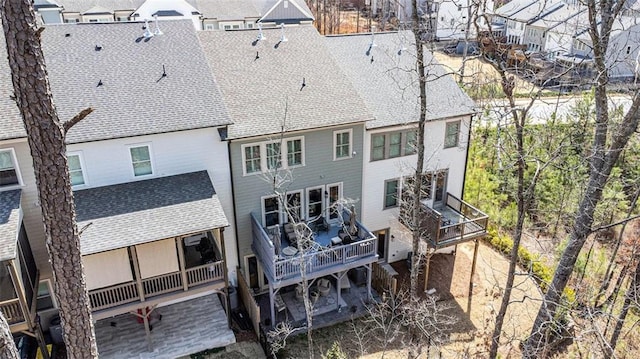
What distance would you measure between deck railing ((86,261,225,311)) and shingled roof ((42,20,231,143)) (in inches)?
176

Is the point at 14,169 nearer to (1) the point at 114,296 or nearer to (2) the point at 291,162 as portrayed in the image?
(1) the point at 114,296

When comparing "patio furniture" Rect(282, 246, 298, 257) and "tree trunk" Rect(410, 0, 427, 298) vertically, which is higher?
"tree trunk" Rect(410, 0, 427, 298)

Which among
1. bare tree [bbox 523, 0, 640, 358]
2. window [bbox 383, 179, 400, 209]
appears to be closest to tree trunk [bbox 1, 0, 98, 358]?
bare tree [bbox 523, 0, 640, 358]

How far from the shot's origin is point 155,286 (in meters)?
13.9

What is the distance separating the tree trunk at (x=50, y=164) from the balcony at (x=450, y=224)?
12.7m

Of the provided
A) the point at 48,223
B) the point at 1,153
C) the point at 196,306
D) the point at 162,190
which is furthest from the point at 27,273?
the point at 48,223

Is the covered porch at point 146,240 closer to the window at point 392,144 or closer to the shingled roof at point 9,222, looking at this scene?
the shingled roof at point 9,222

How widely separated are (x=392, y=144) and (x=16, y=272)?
12.8 metres

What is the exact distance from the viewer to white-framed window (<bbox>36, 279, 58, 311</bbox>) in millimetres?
14227

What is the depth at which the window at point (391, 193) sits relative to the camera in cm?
1816

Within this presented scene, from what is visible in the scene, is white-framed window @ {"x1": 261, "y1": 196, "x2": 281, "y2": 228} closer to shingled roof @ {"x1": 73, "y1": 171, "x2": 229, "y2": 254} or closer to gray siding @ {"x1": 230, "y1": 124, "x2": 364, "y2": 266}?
gray siding @ {"x1": 230, "y1": 124, "x2": 364, "y2": 266}

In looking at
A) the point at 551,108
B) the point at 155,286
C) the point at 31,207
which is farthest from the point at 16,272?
the point at 551,108

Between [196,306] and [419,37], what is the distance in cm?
1186

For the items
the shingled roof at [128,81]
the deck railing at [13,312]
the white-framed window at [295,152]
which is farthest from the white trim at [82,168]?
the white-framed window at [295,152]
